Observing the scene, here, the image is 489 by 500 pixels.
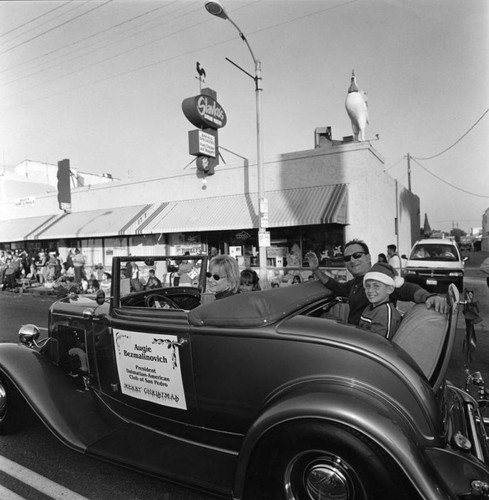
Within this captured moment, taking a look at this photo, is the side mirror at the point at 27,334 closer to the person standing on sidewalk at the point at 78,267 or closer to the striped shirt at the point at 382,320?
the striped shirt at the point at 382,320

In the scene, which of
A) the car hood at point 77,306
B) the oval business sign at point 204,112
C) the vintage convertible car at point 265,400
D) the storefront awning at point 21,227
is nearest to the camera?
the vintage convertible car at point 265,400

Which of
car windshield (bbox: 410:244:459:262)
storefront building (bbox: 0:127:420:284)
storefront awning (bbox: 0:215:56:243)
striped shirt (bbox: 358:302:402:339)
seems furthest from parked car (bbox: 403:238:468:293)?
storefront awning (bbox: 0:215:56:243)

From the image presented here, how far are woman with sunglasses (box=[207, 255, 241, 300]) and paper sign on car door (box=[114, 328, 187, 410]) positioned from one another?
626 millimetres

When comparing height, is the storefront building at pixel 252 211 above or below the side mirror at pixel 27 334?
above

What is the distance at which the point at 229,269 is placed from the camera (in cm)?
285

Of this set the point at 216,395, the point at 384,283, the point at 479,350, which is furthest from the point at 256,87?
the point at 216,395

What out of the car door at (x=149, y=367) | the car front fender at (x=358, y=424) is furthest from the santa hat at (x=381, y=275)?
the car door at (x=149, y=367)

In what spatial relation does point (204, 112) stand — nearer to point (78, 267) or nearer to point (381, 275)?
point (78, 267)

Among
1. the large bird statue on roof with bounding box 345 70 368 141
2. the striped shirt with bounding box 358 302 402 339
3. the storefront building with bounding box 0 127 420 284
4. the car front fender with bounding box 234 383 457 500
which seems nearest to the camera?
the car front fender with bounding box 234 383 457 500

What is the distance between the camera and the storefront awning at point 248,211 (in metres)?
10.6

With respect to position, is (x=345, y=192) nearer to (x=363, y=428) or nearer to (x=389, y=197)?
(x=389, y=197)

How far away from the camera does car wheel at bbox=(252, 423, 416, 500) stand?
65.9 inches

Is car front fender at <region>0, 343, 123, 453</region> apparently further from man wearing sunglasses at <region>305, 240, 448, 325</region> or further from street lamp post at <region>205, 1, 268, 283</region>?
street lamp post at <region>205, 1, 268, 283</region>

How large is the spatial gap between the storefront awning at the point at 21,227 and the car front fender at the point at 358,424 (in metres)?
19.8
